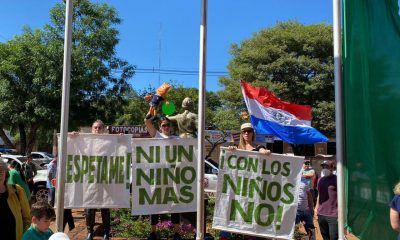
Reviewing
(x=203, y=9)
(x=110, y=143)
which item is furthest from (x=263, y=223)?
(x=203, y=9)

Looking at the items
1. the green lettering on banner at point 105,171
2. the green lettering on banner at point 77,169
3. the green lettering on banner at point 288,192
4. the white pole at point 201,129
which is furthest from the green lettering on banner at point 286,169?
the green lettering on banner at point 77,169

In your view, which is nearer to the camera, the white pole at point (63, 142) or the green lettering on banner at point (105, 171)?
the white pole at point (63, 142)

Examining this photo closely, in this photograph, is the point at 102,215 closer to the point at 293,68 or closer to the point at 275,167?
the point at 275,167

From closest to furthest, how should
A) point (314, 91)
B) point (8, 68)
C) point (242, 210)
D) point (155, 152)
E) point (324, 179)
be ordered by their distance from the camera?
point (242, 210), point (155, 152), point (324, 179), point (8, 68), point (314, 91)

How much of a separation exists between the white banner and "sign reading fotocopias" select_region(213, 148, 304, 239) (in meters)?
1.35

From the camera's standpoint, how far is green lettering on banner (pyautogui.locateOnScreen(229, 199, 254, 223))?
5555 mm

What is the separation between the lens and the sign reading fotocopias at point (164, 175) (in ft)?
19.4

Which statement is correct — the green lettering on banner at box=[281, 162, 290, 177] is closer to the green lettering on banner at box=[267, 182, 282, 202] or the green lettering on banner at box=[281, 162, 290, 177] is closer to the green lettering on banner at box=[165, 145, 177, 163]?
the green lettering on banner at box=[267, 182, 282, 202]

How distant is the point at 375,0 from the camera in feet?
17.5

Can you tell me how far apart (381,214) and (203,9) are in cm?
319

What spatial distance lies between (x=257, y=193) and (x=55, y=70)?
14332mm

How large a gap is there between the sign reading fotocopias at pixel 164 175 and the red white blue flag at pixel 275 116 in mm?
4344

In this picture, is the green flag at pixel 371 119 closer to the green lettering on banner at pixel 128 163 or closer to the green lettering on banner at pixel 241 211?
the green lettering on banner at pixel 241 211

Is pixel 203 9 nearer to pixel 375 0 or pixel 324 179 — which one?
pixel 375 0
